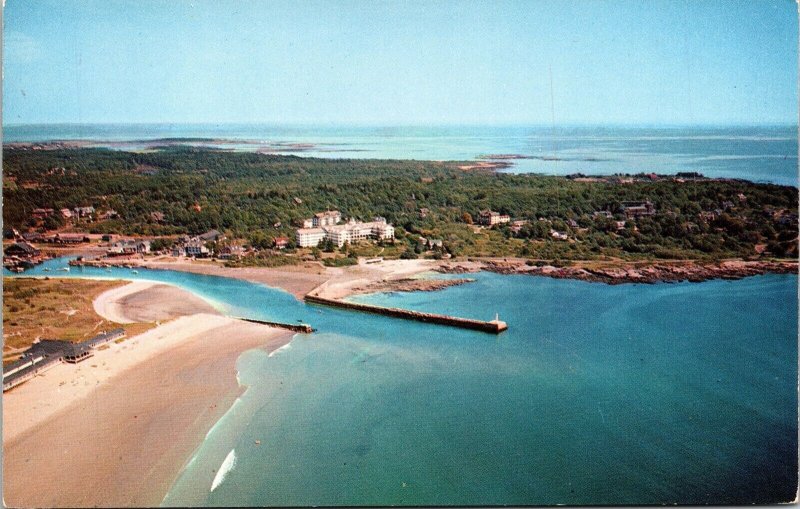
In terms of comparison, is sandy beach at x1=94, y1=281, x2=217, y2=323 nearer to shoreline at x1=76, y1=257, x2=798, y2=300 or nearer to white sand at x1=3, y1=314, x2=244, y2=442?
white sand at x1=3, y1=314, x2=244, y2=442

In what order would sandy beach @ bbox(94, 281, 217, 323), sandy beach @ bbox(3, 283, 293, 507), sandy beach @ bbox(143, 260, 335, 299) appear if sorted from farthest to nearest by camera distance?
sandy beach @ bbox(143, 260, 335, 299), sandy beach @ bbox(94, 281, 217, 323), sandy beach @ bbox(3, 283, 293, 507)

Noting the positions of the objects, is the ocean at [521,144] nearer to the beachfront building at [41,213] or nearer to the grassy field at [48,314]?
the beachfront building at [41,213]

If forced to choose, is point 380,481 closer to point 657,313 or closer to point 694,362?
point 694,362

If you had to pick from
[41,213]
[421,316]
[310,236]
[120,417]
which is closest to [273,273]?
[310,236]

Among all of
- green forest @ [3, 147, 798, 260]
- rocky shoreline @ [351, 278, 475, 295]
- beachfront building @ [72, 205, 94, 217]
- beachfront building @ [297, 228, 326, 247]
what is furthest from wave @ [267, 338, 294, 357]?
beachfront building @ [72, 205, 94, 217]

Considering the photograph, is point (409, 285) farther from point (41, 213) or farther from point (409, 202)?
point (41, 213)

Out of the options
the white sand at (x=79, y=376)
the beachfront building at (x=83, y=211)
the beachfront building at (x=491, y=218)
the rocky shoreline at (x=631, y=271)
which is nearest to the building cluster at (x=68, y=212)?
the beachfront building at (x=83, y=211)

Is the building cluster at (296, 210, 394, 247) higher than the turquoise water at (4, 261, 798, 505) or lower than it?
higher
